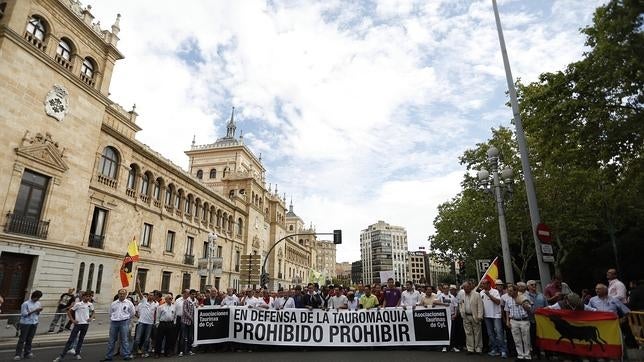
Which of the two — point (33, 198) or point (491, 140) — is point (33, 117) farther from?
point (491, 140)

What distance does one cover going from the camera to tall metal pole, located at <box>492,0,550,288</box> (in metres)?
8.95

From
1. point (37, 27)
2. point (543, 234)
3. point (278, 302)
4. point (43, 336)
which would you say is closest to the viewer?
point (543, 234)

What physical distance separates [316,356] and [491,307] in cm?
464

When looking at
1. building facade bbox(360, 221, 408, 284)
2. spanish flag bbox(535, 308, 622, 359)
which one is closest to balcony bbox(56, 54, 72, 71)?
spanish flag bbox(535, 308, 622, 359)

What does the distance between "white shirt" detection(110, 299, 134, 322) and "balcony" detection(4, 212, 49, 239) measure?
997 centimetres

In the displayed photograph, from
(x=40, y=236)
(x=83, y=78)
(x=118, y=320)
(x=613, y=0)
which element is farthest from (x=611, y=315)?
(x=83, y=78)

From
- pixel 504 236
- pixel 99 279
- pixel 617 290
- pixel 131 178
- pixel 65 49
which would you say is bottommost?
pixel 617 290

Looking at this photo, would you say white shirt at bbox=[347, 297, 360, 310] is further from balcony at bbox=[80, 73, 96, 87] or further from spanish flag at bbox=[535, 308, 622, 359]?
balcony at bbox=[80, 73, 96, 87]

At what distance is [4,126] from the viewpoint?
1603 centimetres

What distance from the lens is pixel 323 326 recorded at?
10500 mm

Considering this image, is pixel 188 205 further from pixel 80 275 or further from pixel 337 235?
pixel 337 235

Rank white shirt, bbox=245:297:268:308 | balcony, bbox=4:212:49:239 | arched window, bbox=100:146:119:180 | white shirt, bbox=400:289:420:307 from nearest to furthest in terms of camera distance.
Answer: white shirt, bbox=400:289:420:307
white shirt, bbox=245:297:268:308
balcony, bbox=4:212:49:239
arched window, bbox=100:146:119:180

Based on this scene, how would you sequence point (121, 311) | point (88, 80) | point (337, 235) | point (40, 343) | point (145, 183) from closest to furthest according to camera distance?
1. point (121, 311)
2. point (40, 343)
3. point (88, 80)
4. point (145, 183)
5. point (337, 235)

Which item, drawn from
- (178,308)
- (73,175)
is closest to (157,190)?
(73,175)
